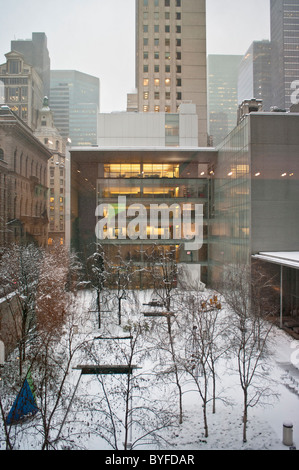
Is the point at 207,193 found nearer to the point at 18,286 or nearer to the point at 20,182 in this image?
the point at 20,182

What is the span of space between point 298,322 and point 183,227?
1613cm

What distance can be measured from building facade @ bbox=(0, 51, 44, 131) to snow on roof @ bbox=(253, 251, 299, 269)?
20155 mm

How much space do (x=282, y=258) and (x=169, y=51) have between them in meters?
55.6

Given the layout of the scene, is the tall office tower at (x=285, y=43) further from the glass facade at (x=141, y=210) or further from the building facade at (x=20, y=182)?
the building facade at (x=20, y=182)

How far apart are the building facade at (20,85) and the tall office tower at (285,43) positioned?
799 inches

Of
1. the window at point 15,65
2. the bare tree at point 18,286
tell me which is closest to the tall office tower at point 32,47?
the window at point 15,65

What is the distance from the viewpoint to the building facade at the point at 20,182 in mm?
16766

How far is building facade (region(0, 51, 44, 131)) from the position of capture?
2370 cm

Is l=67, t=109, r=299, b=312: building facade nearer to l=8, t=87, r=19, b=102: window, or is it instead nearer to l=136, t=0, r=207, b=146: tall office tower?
l=8, t=87, r=19, b=102: window

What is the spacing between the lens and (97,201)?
Result: 33.4m

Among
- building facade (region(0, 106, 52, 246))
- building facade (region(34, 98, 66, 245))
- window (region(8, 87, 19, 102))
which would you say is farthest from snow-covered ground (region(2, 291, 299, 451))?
building facade (region(34, 98, 66, 245))

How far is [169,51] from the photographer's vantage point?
198 ft
